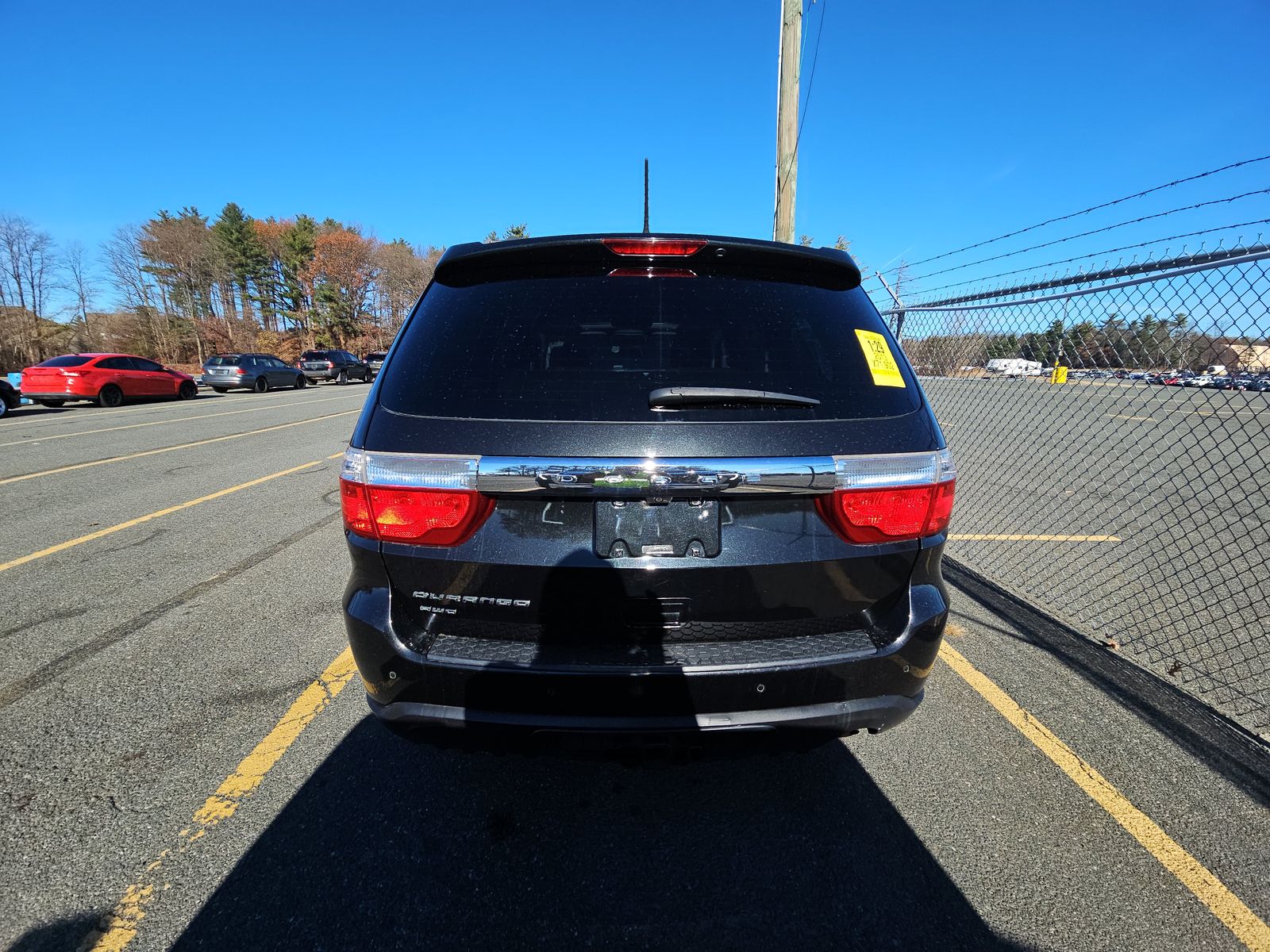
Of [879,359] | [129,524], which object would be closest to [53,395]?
[129,524]

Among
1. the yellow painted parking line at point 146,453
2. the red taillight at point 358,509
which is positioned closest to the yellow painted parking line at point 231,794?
the red taillight at point 358,509

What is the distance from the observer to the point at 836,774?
216cm

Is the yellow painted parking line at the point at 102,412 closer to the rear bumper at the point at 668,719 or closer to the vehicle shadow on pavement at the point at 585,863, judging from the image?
the vehicle shadow on pavement at the point at 585,863

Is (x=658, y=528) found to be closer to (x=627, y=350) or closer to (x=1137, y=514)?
(x=627, y=350)

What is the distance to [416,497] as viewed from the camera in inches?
60.7

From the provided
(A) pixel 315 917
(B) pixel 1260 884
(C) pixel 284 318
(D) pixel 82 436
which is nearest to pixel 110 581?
(A) pixel 315 917

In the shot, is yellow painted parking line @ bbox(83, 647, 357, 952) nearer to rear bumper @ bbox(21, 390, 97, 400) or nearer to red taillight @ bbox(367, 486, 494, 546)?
red taillight @ bbox(367, 486, 494, 546)

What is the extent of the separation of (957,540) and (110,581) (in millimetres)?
6435

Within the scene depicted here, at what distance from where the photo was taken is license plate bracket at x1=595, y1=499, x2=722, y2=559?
153 centimetres

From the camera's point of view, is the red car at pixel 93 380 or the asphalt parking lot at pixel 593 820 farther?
the red car at pixel 93 380

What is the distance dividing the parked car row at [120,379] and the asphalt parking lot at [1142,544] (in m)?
10.4

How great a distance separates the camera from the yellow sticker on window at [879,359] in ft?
5.81

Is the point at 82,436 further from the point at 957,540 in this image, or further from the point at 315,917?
the point at 957,540

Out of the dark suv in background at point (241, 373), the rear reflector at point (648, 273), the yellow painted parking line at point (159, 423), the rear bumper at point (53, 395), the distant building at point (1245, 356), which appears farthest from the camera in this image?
the dark suv in background at point (241, 373)
